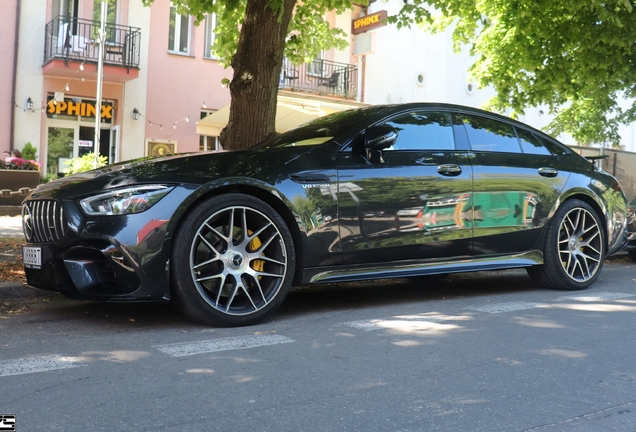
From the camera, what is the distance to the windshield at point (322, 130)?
230 inches

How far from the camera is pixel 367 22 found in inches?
982

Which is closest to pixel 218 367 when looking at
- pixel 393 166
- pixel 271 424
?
pixel 271 424

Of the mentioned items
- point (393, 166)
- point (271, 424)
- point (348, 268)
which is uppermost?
point (393, 166)

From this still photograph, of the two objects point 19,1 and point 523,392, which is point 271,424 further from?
point 19,1

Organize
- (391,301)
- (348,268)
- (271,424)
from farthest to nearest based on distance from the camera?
(391,301)
(348,268)
(271,424)

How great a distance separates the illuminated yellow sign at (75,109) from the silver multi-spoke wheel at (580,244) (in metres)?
17.3

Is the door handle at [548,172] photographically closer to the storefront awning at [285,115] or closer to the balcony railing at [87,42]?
the storefront awning at [285,115]

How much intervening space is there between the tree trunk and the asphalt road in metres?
2.65

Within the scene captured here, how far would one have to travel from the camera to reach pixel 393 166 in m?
5.79

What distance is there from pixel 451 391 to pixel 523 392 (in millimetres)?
337

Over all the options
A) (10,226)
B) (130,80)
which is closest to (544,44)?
(10,226)

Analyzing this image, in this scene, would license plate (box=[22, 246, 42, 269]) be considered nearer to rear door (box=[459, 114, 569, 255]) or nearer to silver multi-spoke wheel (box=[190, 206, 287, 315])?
silver multi-spoke wheel (box=[190, 206, 287, 315])

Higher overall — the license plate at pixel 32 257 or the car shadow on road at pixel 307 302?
the license plate at pixel 32 257

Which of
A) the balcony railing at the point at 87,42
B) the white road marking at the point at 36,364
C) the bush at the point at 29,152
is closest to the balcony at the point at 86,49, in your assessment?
the balcony railing at the point at 87,42
